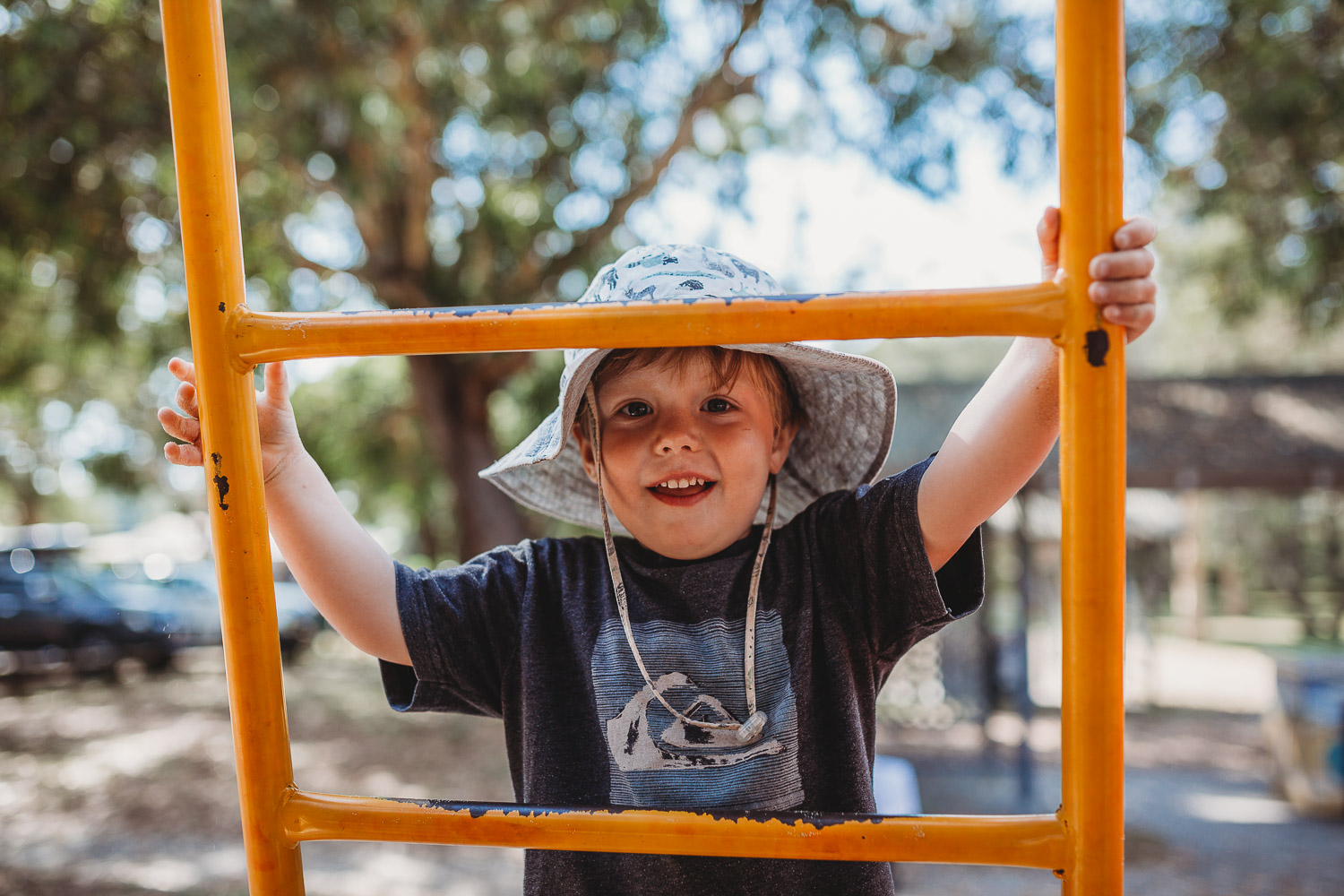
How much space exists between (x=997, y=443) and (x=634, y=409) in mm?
419

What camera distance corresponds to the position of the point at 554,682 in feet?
3.56

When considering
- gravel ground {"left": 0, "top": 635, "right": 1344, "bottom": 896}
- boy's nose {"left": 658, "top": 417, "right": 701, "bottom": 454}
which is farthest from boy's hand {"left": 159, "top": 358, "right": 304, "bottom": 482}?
gravel ground {"left": 0, "top": 635, "right": 1344, "bottom": 896}

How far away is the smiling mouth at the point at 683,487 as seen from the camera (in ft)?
3.51

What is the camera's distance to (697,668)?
104 cm

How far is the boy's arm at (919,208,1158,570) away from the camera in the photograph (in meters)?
0.89

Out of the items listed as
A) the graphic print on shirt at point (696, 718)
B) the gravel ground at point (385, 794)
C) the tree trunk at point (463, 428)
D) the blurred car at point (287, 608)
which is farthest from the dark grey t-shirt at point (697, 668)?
the blurred car at point (287, 608)

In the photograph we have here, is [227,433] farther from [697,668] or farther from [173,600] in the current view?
[173,600]

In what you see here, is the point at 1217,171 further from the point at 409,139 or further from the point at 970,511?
the point at 970,511

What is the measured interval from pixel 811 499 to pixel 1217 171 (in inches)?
271

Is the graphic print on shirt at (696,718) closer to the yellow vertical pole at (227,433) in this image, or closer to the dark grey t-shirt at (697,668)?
the dark grey t-shirt at (697,668)

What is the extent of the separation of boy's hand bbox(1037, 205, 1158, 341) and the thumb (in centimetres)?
6

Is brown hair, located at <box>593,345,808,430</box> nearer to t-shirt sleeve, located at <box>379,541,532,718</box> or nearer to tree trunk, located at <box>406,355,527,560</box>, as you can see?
t-shirt sleeve, located at <box>379,541,532,718</box>

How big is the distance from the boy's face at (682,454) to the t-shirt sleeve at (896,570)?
0.44 ft

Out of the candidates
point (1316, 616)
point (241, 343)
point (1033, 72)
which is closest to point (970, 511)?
point (241, 343)
